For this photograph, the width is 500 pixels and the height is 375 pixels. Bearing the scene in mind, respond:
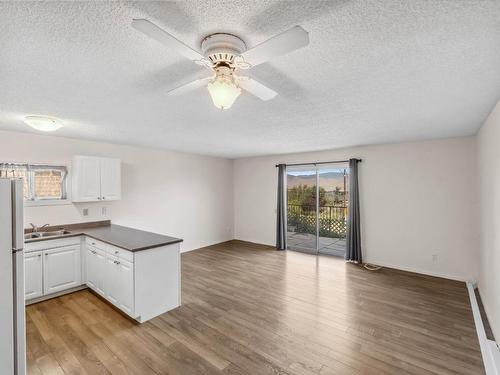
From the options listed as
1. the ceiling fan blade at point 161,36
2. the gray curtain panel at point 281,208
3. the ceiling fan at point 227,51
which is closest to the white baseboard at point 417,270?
the gray curtain panel at point 281,208

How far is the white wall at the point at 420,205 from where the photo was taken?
12.9ft

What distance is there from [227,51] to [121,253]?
2607 mm

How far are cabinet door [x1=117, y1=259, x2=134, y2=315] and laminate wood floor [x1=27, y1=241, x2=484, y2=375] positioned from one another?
162 millimetres

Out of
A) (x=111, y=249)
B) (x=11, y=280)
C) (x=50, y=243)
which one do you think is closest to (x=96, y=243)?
(x=111, y=249)

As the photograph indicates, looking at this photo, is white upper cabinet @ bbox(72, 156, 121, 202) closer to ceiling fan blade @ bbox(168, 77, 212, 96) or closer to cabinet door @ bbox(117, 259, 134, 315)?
cabinet door @ bbox(117, 259, 134, 315)

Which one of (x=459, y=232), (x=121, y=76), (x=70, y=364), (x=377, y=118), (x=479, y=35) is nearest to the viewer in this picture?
(x=479, y=35)

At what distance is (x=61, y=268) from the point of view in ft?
11.2

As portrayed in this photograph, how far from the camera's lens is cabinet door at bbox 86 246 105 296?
3268 mm

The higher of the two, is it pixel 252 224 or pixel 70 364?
pixel 252 224

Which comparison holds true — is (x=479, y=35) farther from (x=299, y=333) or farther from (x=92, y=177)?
(x=92, y=177)

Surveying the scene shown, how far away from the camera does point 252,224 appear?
22.1ft

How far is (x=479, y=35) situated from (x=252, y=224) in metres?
5.86

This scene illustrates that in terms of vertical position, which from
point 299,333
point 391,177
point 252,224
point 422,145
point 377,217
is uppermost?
point 422,145

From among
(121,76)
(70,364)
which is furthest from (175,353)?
(121,76)
